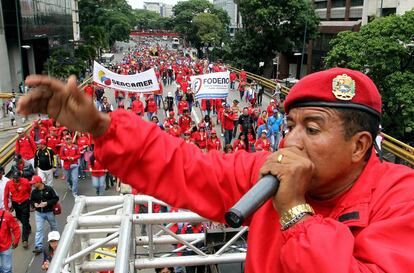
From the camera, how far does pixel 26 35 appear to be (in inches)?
1292

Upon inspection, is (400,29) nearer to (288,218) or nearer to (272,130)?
(272,130)

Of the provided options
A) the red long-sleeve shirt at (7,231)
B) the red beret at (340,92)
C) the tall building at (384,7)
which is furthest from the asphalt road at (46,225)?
the tall building at (384,7)

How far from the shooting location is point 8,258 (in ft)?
25.5

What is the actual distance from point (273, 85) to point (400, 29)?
14349mm

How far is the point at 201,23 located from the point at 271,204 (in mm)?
71336

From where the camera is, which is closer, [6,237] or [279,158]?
[279,158]

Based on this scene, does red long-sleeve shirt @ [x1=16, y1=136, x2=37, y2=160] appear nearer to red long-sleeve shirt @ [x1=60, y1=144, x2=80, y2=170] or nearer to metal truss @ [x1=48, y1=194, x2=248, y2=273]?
red long-sleeve shirt @ [x1=60, y1=144, x2=80, y2=170]

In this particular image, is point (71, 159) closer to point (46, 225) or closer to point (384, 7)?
point (46, 225)

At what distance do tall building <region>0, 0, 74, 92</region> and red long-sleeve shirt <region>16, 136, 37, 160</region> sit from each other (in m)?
14.3

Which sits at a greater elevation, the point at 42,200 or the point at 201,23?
the point at 201,23

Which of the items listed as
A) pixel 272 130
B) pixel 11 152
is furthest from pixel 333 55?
pixel 11 152

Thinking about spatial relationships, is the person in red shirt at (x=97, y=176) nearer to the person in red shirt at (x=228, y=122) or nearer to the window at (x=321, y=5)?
the person in red shirt at (x=228, y=122)

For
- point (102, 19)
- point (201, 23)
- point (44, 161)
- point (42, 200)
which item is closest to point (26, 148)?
point (44, 161)

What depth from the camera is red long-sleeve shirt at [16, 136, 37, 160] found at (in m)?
12.9
